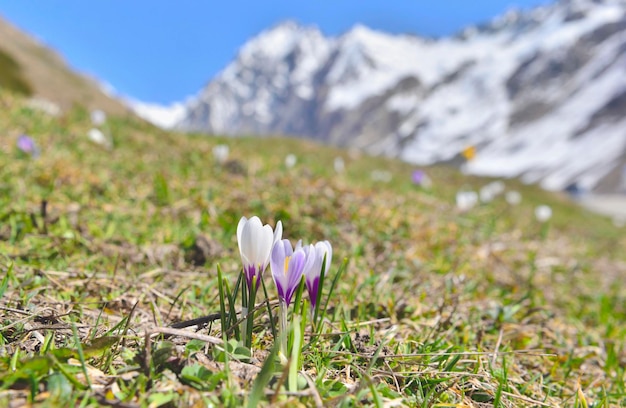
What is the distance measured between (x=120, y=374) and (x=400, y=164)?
19040mm

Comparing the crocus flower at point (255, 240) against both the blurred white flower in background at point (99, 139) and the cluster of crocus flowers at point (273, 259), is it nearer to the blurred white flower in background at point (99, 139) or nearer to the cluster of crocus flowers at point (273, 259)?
the cluster of crocus flowers at point (273, 259)

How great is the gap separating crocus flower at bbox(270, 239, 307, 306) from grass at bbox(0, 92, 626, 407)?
19 cm

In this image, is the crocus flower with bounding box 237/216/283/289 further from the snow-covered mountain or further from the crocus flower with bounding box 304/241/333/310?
the snow-covered mountain

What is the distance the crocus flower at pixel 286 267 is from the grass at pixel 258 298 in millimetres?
195

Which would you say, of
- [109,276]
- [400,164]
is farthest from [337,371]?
[400,164]

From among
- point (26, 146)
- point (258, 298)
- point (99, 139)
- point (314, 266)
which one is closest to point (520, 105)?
point (99, 139)

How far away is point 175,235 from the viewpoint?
3.24 meters

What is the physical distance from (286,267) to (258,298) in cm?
89

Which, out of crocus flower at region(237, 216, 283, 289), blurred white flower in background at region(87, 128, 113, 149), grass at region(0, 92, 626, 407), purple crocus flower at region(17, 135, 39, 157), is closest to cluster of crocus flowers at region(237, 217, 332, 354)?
crocus flower at region(237, 216, 283, 289)

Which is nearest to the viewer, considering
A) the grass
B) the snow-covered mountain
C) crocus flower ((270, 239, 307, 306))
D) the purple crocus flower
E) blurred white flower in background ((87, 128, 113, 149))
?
the grass

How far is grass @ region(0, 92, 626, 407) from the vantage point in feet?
4.19

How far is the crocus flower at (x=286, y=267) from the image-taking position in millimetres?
1401

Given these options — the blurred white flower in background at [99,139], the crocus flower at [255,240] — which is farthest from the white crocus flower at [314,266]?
the blurred white flower in background at [99,139]

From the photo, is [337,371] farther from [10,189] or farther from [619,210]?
[619,210]
